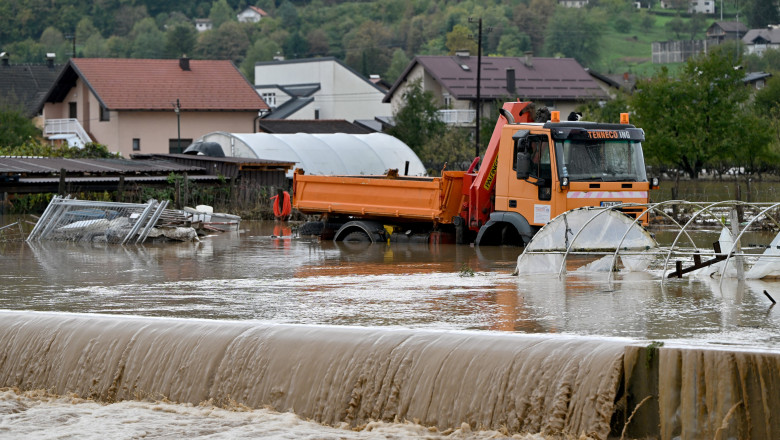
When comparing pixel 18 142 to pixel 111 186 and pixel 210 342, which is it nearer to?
pixel 111 186

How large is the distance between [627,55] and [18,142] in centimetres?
12054

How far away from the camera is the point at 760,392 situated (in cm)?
974

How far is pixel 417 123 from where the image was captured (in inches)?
2170

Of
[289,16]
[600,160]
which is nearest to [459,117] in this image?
[600,160]

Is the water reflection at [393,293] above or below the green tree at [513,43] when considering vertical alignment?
below

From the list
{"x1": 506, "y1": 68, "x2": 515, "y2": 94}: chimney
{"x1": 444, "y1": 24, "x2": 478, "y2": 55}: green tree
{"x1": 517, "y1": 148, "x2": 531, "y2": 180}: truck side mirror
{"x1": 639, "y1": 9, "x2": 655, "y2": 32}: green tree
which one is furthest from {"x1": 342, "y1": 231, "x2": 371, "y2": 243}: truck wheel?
{"x1": 639, "y1": 9, "x2": 655, "y2": 32}: green tree

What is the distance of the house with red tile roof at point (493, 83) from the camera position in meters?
67.7

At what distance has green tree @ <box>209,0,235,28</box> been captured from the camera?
179m

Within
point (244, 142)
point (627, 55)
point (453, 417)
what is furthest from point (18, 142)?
point (627, 55)

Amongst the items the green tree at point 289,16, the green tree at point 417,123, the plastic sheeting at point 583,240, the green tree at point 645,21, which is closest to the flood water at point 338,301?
the plastic sheeting at point 583,240

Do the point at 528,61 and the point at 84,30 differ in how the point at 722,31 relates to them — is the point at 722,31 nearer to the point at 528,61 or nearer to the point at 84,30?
the point at 84,30

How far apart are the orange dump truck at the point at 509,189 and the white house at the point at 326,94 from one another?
55.9m

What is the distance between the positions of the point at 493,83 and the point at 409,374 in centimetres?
5983

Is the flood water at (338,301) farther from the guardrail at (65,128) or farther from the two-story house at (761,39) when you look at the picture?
the two-story house at (761,39)
